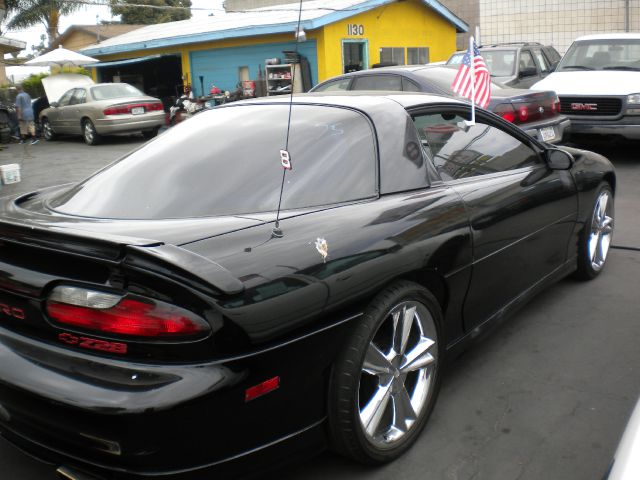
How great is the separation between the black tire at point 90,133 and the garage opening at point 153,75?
7.84 meters

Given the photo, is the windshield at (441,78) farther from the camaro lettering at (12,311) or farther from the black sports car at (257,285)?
the camaro lettering at (12,311)

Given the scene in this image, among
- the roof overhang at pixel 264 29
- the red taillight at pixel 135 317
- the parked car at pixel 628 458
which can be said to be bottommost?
the parked car at pixel 628 458

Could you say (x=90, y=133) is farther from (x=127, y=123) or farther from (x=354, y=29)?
(x=354, y=29)

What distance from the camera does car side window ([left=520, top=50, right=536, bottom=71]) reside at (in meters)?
13.2

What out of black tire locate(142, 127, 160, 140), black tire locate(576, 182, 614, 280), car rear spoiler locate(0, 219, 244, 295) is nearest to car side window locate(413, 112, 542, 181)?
black tire locate(576, 182, 614, 280)

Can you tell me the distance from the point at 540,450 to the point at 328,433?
95cm

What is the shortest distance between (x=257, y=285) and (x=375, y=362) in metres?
0.68

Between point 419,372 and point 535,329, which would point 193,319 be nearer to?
point 419,372

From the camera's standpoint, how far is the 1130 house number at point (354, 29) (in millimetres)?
18812

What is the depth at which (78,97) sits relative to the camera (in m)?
17.7

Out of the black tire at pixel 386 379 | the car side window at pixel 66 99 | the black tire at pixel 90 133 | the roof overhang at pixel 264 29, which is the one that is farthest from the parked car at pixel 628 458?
the car side window at pixel 66 99

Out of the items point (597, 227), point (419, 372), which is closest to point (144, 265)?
point (419, 372)

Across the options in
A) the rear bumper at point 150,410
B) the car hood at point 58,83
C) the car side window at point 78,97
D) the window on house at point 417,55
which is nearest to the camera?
the rear bumper at point 150,410

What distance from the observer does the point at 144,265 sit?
6.98 feet
